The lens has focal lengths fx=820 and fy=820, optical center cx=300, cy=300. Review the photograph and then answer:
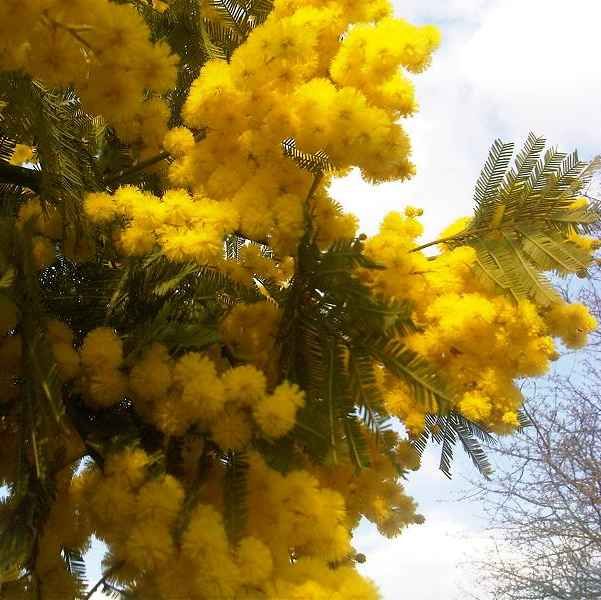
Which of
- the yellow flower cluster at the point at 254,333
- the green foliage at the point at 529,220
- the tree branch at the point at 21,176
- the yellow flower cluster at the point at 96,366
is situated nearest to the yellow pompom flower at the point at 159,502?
the yellow flower cluster at the point at 96,366

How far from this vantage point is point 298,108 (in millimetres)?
1853

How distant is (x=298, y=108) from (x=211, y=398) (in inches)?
27.1

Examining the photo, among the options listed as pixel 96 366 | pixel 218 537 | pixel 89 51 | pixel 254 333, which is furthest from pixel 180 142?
pixel 218 537

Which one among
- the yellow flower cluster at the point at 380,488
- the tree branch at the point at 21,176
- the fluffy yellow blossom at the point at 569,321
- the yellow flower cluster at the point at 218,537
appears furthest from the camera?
the tree branch at the point at 21,176

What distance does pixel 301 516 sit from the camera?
1.62 m

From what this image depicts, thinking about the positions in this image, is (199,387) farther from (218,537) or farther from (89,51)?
(89,51)

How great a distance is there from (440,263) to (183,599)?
104cm

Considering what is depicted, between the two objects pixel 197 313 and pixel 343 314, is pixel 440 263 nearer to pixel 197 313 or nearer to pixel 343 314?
pixel 343 314

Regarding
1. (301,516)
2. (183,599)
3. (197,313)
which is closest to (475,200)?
(197,313)

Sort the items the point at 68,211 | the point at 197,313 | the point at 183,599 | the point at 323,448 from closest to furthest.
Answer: the point at 183,599 < the point at 323,448 < the point at 197,313 < the point at 68,211

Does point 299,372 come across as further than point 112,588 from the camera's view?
Yes

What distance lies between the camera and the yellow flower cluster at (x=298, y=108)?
1790mm

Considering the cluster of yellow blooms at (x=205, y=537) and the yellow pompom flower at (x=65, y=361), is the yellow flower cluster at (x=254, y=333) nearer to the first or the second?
the cluster of yellow blooms at (x=205, y=537)

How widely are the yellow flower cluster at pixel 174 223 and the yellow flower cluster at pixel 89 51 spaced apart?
20cm
